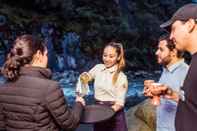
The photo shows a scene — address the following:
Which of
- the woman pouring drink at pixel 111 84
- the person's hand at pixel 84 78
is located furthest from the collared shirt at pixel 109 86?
the person's hand at pixel 84 78

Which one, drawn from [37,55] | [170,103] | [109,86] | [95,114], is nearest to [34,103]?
[37,55]

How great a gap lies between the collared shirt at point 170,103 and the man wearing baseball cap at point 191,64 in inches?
34.7

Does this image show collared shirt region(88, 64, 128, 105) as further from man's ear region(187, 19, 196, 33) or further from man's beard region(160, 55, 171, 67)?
man's ear region(187, 19, 196, 33)

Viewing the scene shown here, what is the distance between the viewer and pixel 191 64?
246 centimetres

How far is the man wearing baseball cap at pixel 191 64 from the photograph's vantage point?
95.0 inches

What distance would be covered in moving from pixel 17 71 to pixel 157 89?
966 millimetres

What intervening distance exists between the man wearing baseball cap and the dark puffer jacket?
3.08 ft

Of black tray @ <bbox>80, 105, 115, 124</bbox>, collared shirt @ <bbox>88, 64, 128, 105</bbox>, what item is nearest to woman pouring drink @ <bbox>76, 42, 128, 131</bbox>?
collared shirt @ <bbox>88, 64, 128, 105</bbox>

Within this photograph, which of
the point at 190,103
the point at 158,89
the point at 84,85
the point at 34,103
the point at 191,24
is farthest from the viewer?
the point at 84,85

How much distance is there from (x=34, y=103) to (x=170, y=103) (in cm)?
102

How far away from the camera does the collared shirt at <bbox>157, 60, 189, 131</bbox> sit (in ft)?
11.5

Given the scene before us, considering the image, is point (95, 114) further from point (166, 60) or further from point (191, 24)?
point (191, 24)

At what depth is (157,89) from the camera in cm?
296

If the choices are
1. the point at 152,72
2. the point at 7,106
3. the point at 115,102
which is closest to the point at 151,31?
the point at 152,72
